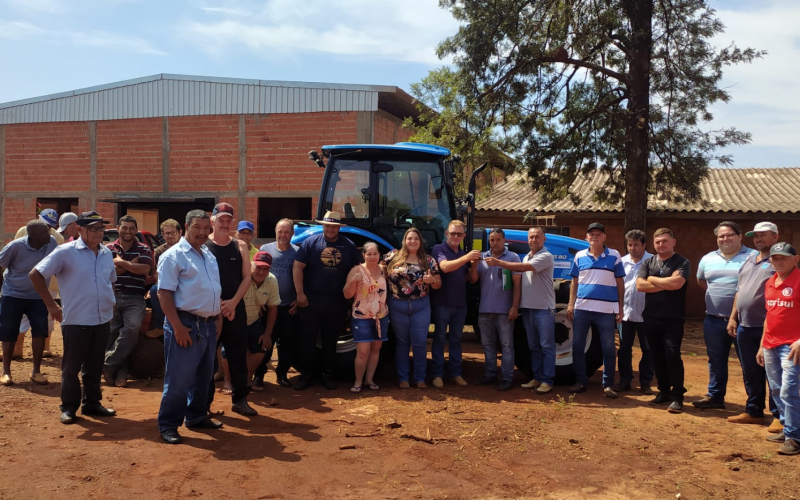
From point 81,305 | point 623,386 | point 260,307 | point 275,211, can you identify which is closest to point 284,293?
point 260,307

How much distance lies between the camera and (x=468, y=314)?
303 inches

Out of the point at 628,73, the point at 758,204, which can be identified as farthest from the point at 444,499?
the point at 758,204

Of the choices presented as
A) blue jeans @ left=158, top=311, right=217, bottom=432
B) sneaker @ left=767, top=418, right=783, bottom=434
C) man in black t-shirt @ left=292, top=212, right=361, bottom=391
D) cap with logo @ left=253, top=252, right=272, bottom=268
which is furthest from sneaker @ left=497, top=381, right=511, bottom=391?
blue jeans @ left=158, top=311, right=217, bottom=432

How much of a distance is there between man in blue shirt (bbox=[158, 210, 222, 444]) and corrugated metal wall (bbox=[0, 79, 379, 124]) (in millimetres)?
10428

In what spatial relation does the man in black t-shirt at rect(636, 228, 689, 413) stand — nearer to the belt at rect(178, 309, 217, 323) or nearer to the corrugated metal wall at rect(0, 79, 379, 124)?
the belt at rect(178, 309, 217, 323)

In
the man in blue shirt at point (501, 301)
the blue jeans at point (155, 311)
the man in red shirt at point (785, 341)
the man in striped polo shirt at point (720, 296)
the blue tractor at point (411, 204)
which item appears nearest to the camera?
the man in red shirt at point (785, 341)

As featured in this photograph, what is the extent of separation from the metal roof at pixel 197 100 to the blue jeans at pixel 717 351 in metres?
10.2

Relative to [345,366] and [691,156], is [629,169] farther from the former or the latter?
[345,366]

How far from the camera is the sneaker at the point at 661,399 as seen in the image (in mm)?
6480

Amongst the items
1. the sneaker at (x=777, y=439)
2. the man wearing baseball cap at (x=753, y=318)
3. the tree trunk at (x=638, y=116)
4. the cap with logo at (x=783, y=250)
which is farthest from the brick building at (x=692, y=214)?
the sneaker at (x=777, y=439)

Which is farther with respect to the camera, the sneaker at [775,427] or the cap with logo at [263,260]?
the cap with logo at [263,260]

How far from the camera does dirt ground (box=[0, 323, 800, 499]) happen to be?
4117 mm

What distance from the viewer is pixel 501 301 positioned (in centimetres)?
684

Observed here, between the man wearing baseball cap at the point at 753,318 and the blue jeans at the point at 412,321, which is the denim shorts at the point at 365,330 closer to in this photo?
the blue jeans at the point at 412,321
